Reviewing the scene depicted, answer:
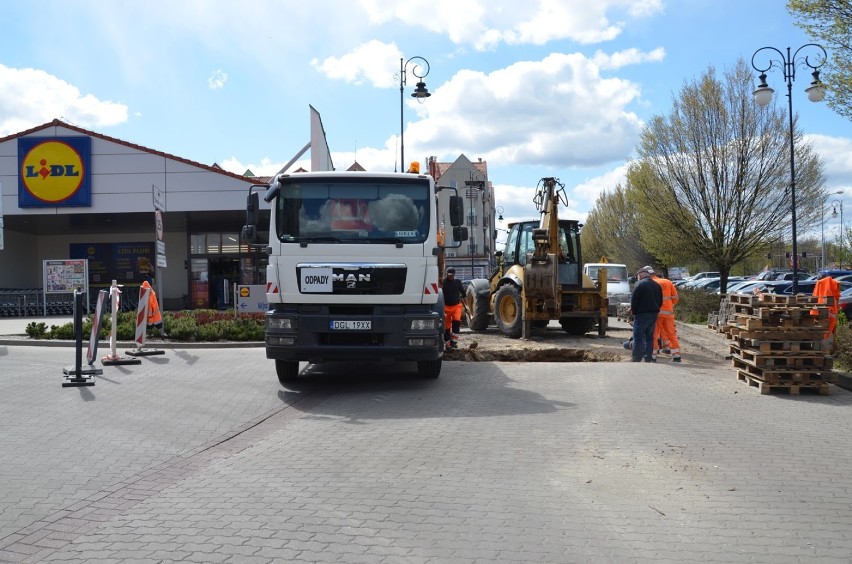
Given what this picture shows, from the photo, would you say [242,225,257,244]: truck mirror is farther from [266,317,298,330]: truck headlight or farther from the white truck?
[266,317,298,330]: truck headlight

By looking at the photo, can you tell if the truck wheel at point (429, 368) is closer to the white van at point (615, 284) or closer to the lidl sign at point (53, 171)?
the white van at point (615, 284)

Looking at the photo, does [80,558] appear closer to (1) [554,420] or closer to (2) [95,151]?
(1) [554,420]

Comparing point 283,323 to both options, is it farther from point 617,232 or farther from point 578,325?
point 617,232

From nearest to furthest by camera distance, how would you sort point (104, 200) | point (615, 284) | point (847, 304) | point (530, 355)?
point (530, 355), point (847, 304), point (104, 200), point (615, 284)

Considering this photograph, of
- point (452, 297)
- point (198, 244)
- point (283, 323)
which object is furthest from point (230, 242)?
point (283, 323)

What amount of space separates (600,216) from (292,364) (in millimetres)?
53911

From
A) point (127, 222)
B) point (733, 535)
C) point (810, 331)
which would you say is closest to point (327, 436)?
point (733, 535)

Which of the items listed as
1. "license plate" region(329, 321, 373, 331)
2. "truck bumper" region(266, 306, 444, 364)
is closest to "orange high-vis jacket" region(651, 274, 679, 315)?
"truck bumper" region(266, 306, 444, 364)

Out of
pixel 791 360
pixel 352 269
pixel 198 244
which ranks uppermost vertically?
pixel 198 244

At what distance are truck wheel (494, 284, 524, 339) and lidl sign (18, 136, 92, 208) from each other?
17061 mm

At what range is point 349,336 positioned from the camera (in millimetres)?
10148

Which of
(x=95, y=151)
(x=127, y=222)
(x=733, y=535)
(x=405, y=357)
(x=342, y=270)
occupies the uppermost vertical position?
(x=95, y=151)

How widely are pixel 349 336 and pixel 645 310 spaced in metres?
5.60

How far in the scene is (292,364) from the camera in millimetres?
11023
